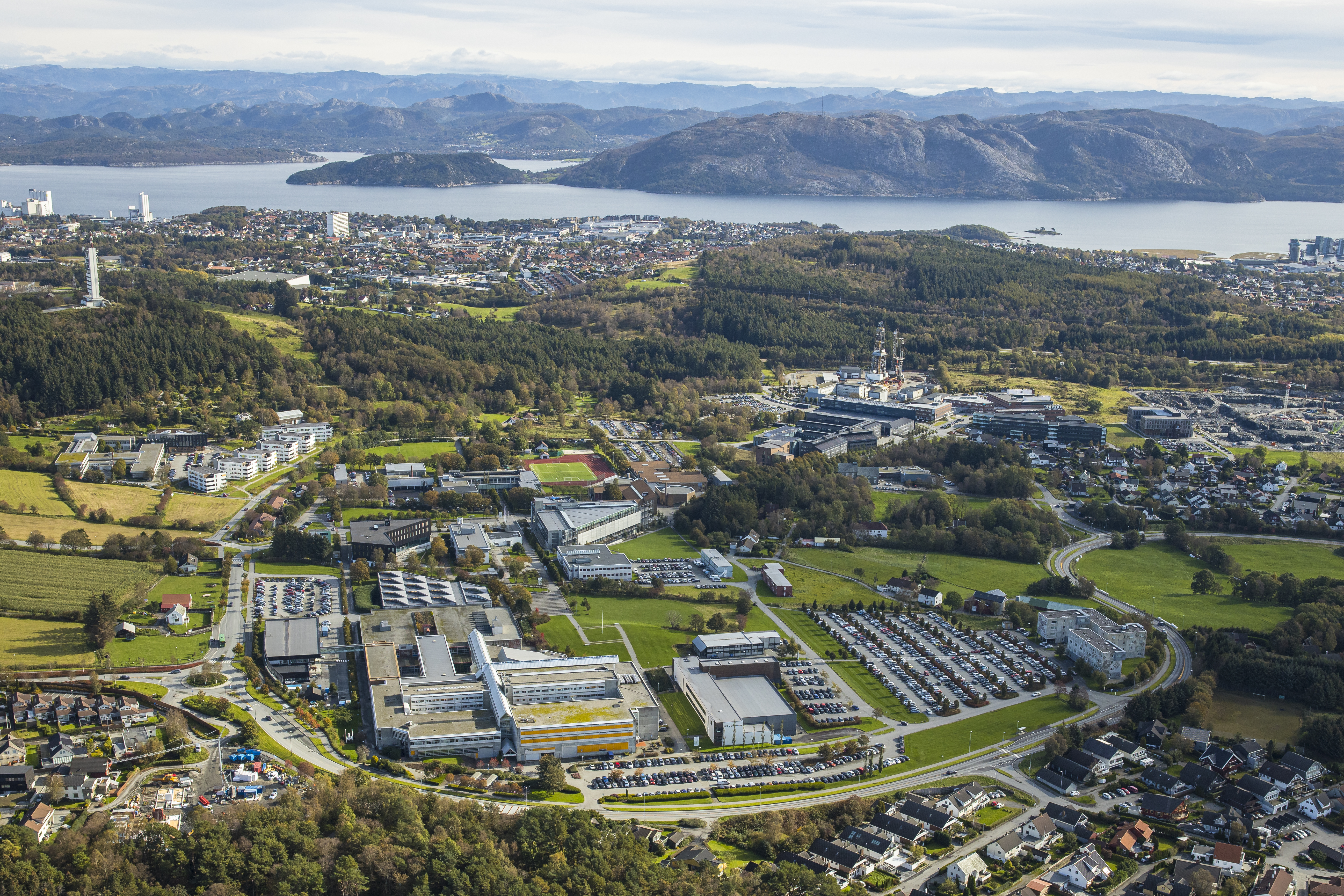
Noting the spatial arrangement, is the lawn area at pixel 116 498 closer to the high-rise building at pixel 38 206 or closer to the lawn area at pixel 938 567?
the lawn area at pixel 938 567

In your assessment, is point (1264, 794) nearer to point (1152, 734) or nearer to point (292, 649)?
point (1152, 734)

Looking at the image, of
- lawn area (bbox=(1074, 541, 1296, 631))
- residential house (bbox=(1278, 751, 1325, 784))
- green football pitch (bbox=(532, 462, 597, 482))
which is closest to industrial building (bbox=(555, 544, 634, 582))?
green football pitch (bbox=(532, 462, 597, 482))

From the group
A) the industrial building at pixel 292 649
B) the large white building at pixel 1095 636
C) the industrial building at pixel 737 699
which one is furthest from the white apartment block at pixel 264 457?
the large white building at pixel 1095 636

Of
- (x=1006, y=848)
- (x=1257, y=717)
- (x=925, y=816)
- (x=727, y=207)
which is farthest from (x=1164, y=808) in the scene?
(x=727, y=207)

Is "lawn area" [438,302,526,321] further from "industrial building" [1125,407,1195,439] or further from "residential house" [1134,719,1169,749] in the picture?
"residential house" [1134,719,1169,749]

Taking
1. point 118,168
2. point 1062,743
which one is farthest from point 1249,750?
point 118,168

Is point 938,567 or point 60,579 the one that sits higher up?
point 60,579
